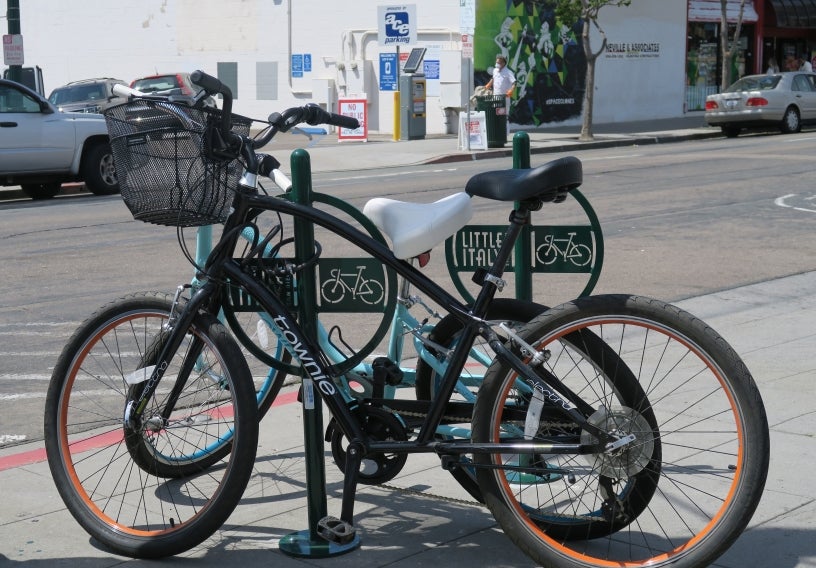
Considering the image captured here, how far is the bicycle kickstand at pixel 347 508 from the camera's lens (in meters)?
3.87

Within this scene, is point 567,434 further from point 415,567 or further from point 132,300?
point 132,300

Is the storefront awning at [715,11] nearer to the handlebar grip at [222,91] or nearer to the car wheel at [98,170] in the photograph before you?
the car wheel at [98,170]

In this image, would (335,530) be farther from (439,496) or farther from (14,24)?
(14,24)

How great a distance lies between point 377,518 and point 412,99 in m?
24.7

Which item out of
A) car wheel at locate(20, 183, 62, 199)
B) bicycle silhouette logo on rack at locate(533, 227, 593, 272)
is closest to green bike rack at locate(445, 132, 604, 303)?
bicycle silhouette logo on rack at locate(533, 227, 593, 272)

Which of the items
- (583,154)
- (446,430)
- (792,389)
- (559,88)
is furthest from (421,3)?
(446,430)

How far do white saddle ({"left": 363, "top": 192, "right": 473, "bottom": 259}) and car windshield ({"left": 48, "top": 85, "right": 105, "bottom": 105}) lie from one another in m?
22.4

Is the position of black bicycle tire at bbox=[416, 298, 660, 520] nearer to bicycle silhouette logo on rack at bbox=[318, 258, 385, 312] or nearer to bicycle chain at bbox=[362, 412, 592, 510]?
bicycle chain at bbox=[362, 412, 592, 510]

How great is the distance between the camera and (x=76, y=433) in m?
5.53

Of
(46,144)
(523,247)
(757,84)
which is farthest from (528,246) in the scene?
(757,84)

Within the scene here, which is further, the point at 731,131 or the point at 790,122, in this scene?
the point at 731,131

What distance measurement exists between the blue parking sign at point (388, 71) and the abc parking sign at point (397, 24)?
2845mm

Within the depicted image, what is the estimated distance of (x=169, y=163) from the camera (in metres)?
3.76

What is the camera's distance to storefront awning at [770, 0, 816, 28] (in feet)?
128
